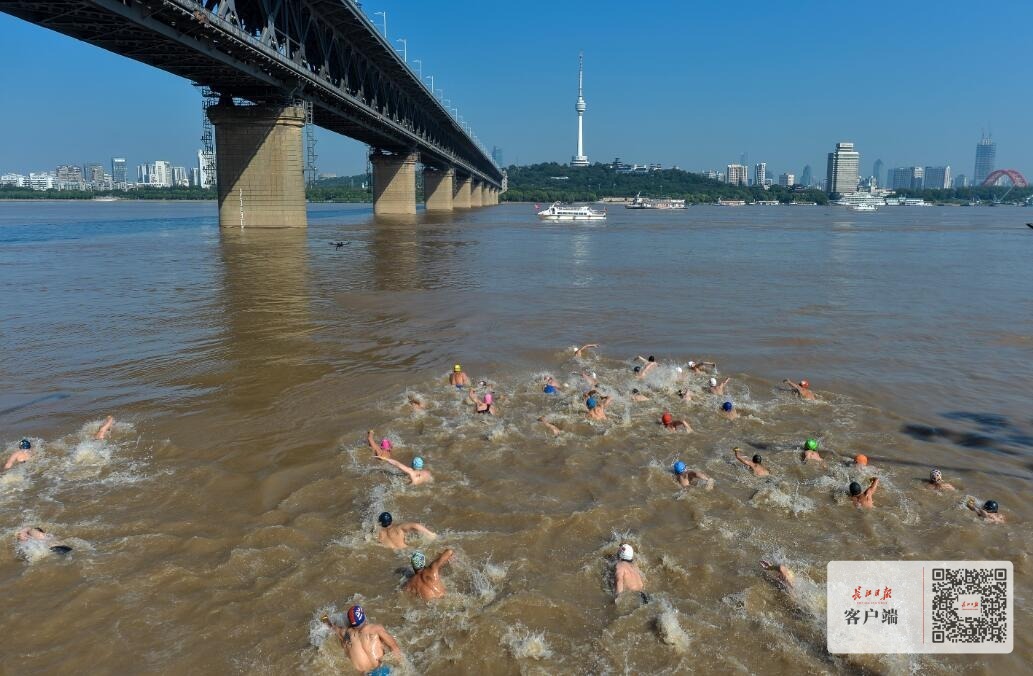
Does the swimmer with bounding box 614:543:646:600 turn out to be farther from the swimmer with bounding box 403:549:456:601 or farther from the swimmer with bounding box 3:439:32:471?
the swimmer with bounding box 3:439:32:471

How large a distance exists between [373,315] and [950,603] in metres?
21.2

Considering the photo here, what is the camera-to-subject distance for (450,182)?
505ft

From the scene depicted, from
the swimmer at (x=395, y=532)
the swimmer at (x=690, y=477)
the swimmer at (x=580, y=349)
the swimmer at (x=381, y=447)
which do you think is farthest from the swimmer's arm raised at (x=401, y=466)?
the swimmer at (x=580, y=349)

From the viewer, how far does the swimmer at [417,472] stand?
1127cm

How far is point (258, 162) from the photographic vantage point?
62844 millimetres

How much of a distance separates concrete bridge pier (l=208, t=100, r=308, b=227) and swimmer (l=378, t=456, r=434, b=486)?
2237 inches

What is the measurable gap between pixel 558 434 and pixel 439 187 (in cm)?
14515

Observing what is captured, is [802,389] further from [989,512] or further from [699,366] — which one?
[989,512]

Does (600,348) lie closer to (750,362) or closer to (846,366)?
(750,362)

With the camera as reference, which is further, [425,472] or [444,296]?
[444,296]

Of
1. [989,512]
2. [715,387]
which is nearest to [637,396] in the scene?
[715,387]

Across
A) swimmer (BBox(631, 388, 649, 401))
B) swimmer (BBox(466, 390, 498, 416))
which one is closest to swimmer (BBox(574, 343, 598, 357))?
swimmer (BBox(631, 388, 649, 401))

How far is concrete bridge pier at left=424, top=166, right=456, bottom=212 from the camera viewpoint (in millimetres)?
153375

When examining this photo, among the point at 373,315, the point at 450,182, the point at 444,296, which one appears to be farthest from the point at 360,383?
the point at 450,182
